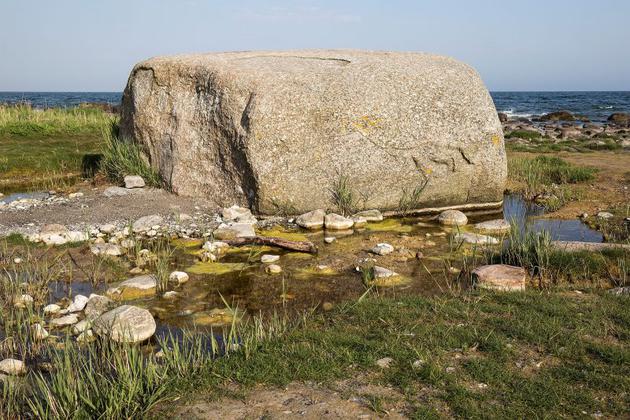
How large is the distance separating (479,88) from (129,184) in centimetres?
722

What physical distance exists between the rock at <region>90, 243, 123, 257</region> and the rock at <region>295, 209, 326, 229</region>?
3.00 metres

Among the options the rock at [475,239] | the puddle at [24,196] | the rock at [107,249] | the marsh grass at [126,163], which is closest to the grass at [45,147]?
the puddle at [24,196]

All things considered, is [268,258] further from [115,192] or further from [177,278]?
[115,192]

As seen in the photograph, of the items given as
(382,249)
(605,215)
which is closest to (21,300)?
(382,249)

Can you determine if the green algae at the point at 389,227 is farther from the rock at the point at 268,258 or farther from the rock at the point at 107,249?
the rock at the point at 107,249

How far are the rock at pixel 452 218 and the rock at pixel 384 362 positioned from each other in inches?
220

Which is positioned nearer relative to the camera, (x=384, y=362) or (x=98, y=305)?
(x=384, y=362)

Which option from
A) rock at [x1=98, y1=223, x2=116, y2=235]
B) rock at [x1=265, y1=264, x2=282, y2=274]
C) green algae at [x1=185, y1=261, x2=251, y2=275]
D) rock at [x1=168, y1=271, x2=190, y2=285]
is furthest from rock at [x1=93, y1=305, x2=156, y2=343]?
rock at [x1=98, y1=223, x2=116, y2=235]

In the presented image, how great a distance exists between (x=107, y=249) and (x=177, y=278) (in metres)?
1.68

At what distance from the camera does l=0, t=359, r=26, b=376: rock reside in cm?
465

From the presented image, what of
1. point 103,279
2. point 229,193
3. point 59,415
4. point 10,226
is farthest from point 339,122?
point 59,415

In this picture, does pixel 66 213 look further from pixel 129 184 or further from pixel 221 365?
pixel 221 365

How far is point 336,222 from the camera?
9688mm

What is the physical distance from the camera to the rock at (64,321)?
225 inches
